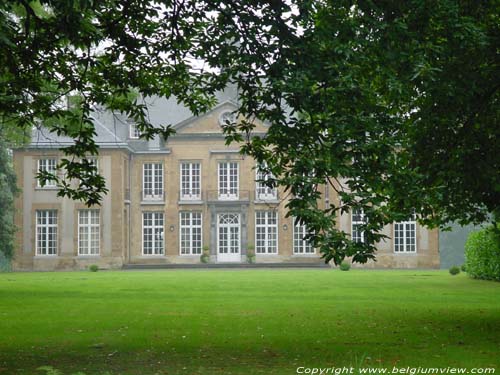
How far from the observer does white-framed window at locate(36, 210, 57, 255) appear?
43.1m

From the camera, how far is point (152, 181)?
147ft

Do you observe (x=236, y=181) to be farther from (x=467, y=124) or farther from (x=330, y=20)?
(x=330, y=20)

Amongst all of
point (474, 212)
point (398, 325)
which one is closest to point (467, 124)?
point (474, 212)

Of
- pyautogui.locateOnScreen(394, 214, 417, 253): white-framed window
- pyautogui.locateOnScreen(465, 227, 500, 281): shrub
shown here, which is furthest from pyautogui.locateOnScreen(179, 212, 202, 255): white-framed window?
pyautogui.locateOnScreen(465, 227, 500, 281): shrub

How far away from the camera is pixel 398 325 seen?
1300 cm

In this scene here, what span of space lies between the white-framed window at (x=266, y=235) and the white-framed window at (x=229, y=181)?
187 cm

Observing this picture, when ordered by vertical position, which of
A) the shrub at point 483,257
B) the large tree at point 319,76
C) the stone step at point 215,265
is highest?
the large tree at point 319,76

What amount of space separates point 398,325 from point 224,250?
3174 cm

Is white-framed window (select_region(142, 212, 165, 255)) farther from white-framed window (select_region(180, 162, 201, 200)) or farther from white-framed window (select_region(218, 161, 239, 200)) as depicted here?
white-framed window (select_region(218, 161, 239, 200))

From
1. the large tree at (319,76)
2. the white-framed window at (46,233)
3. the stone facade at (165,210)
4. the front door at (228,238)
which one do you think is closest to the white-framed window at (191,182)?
the stone facade at (165,210)

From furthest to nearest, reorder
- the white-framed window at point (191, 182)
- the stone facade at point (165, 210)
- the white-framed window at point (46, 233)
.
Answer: the white-framed window at point (191, 182) → the white-framed window at point (46, 233) → the stone facade at point (165, 210)

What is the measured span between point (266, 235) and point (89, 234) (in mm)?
9396

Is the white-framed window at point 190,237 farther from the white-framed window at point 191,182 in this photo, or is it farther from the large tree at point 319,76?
the large tree at point 319,76

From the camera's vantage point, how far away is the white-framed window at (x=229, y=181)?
147 feet
